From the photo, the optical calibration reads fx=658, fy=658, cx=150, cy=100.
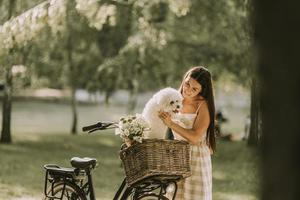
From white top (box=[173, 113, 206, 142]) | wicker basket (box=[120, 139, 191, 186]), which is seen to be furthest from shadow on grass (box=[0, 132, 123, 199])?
wicker basket (box=[120, 139, 191, 186])

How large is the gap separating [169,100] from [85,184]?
1.12 metres

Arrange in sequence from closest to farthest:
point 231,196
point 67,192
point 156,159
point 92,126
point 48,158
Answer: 1. point 156,159
2. point 92,126
3. point 67,192
4. point 231,196
5. point 48,158

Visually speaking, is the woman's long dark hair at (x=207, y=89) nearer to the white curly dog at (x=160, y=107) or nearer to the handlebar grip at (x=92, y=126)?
the white curly dog at (x=160, y=107)

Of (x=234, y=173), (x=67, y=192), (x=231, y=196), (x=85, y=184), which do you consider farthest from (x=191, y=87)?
(x=234, y=173)

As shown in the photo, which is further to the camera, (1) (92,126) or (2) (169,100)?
(1) (92,126)

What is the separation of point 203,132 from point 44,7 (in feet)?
8.41

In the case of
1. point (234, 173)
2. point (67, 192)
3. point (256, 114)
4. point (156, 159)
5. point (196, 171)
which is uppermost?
point (256, 114)

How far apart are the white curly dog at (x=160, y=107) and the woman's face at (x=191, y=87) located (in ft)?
1.03

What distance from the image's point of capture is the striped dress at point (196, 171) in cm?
573

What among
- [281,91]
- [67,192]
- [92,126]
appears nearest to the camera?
[281,91]

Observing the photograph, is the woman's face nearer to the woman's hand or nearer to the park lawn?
the woman's hand

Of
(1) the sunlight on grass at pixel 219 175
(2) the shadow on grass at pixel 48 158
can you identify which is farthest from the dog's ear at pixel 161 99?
(1) the sunlight on grass at pixel 219 175

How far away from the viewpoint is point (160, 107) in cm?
535

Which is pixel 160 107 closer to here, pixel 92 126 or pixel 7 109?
pixel 92 126
